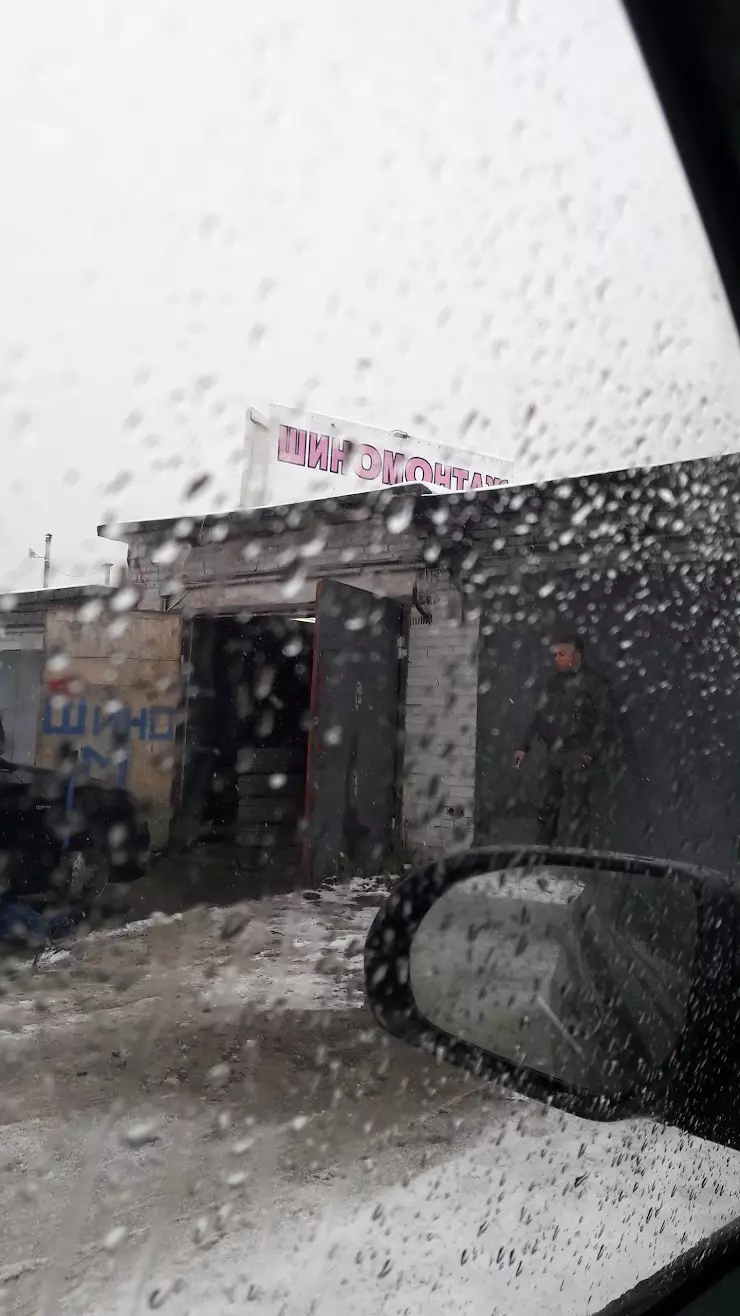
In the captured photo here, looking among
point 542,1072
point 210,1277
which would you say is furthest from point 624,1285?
point 210,1277

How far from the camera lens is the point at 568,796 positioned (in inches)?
64.0

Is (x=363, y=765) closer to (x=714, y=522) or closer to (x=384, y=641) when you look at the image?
(x=384, y=641)

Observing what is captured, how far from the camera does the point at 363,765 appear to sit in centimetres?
146

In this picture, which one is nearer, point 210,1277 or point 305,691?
point 210,1277

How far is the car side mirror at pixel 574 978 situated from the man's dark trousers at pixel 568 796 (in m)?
0.28

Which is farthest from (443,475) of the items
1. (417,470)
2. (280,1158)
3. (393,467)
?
(280,1158)

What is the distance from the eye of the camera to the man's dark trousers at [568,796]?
157 centimetres

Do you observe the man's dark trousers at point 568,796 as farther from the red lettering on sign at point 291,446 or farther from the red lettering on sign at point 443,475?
the red lettering on sign at point 291,446

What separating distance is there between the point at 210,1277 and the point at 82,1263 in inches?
5.4

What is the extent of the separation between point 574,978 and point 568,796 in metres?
0.46

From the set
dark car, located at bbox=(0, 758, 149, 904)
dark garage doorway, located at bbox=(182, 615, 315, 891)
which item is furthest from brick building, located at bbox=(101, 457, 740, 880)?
dark car, located at bbox=(0, 758, 149, 904)

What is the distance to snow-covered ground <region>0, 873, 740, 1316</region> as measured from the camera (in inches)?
37.4

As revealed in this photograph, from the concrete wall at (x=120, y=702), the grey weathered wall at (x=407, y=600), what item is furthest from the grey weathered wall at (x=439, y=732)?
the concrete wall at (x=120, y=702)

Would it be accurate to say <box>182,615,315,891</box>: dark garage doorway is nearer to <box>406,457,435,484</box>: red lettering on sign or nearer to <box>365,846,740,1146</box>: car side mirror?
<box>365,846,740,1146</box>: car side mirror
